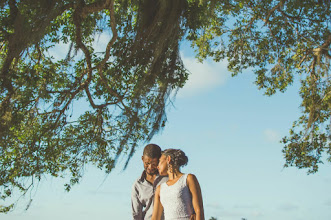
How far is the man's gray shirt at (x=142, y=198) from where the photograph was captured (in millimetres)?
2250

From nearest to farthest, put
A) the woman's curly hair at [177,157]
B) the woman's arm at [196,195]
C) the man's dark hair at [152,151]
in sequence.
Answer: the woman's arm at [196,195] < the woman's curly hair at [177,157] < the man's dark hair at [152,151]

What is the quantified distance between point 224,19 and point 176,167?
→ 5.17 metres

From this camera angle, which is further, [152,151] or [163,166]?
[152,151]

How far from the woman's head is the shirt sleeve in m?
0.36

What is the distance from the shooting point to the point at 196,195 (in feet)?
6.20

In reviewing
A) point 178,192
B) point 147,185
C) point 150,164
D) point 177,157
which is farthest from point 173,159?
point 147,185

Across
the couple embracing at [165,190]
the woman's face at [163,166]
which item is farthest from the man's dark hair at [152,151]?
the woman's face at [163,166]

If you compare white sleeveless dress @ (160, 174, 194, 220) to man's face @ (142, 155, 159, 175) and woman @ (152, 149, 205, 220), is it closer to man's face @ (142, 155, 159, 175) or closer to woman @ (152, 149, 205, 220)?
woman @ (152, 149, 205, 220)

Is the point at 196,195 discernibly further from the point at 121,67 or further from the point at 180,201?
the point at 121,67

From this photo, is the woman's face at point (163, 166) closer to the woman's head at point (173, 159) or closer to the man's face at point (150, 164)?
the woman's head at point (173, 159)

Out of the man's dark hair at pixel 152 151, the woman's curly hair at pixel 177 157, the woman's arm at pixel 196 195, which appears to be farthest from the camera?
the man's dark hair at pixel 152 151

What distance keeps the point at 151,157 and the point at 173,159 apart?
0.25 m

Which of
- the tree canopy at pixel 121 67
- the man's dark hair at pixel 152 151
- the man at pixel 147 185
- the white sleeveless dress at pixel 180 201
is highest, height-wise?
the tree canopy at pixel 121 67

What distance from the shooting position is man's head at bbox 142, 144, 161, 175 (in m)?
2.19
